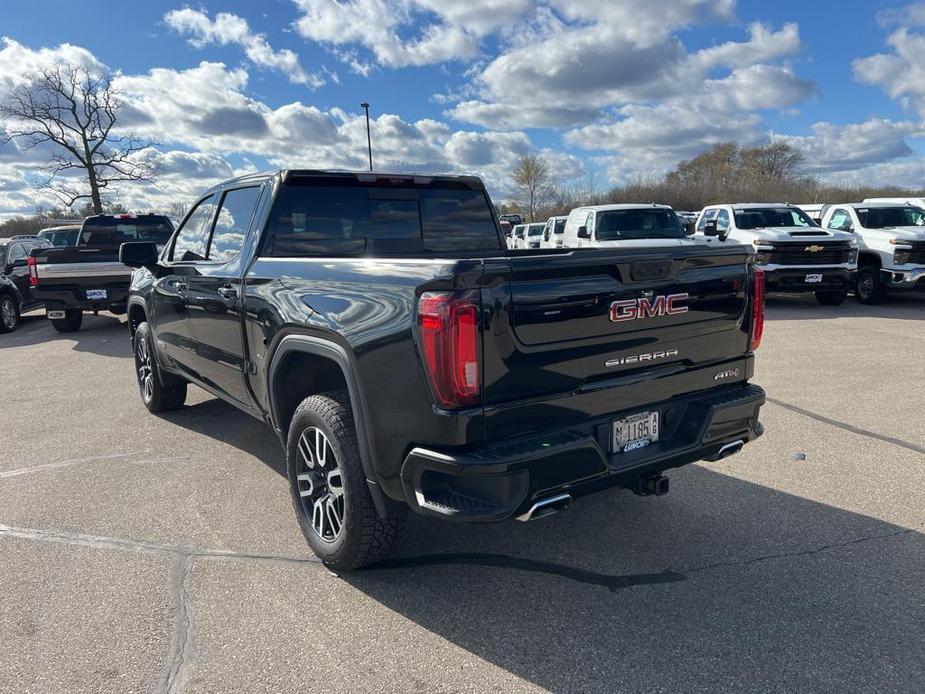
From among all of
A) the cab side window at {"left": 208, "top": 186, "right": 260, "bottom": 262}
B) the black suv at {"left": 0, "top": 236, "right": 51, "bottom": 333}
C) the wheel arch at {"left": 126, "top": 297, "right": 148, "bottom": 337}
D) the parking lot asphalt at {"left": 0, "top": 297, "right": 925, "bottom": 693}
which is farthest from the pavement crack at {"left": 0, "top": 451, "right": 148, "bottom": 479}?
the black suv at {"left": 0, "top": 236, "right": 51, "bottom": 333}

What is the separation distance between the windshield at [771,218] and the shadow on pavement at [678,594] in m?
11.1

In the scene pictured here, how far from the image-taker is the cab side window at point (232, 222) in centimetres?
412

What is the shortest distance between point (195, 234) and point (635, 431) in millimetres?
3700

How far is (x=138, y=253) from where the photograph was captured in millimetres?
5172

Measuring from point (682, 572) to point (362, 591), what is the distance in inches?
61.6

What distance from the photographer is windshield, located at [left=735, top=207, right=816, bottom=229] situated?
44.8 ft

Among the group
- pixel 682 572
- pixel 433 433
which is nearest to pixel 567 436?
pixel 433 433

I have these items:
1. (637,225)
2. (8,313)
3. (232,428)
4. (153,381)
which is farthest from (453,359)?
(8,313)

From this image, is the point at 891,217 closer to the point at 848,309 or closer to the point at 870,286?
the point at 870,286

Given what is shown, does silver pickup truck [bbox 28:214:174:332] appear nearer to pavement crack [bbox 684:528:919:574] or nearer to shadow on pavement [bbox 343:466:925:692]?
shadow on pavement [bbox 343:466:925:692]

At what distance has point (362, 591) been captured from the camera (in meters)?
3.16

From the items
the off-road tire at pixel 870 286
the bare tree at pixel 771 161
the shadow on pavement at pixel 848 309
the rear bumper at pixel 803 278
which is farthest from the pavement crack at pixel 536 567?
the bare tree at pixel 771 161

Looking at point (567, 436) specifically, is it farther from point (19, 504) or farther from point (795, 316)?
point (795, 316)

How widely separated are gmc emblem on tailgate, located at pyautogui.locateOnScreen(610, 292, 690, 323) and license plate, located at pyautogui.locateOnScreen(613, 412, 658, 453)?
455mm
